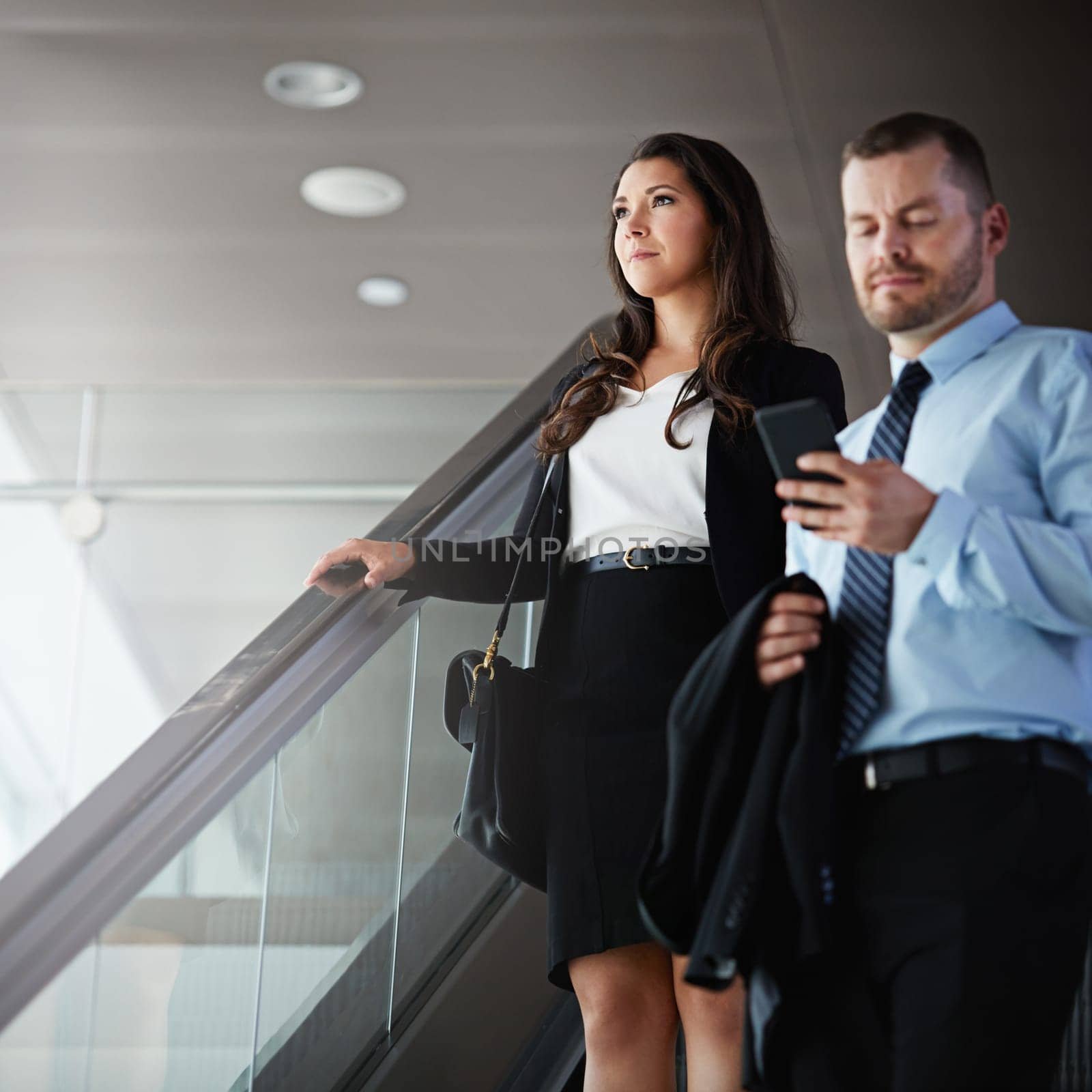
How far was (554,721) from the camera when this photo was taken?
206cm

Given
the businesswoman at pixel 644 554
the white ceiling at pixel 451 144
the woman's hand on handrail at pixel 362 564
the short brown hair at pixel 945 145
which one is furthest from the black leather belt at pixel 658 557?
the white ceiling at pixel 451 144

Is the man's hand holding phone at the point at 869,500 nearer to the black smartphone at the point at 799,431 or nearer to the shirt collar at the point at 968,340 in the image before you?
the black smartphone at the point at 799,431

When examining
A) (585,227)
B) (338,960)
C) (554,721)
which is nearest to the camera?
(554,721)

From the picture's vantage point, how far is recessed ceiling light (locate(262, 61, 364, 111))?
5.50 metres

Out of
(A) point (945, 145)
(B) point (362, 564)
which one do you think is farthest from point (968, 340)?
(B) point (362, 564)

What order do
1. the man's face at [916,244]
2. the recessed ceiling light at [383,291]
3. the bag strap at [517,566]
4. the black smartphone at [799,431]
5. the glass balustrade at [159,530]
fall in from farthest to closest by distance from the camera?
the recessed ceiling light at [383,291], the glass balustrade at [159,530], the bag strap at [517,566], the man's face at [916,244], the black smartphone at [799,431]

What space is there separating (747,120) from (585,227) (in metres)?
1.25

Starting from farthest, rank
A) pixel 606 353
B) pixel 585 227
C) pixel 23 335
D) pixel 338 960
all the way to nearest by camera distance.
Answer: pixel 23 335
pixel 585 227
pixel 338 960
pixel 606 353

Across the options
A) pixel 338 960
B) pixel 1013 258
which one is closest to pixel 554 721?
pixel 338 960

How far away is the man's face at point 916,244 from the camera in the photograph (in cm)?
148

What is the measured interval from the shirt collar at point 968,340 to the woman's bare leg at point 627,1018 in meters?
0.94

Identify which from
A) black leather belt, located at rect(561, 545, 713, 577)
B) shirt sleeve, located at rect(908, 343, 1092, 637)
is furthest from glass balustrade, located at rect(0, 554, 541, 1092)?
shirt sleeve, located at rect(908, 343, 1092, 637)

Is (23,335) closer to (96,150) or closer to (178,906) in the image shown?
(96,150)

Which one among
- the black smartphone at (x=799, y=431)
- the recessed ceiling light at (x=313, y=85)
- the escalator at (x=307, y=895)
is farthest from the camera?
the recessed ceiling light at (x=313, y=85)
